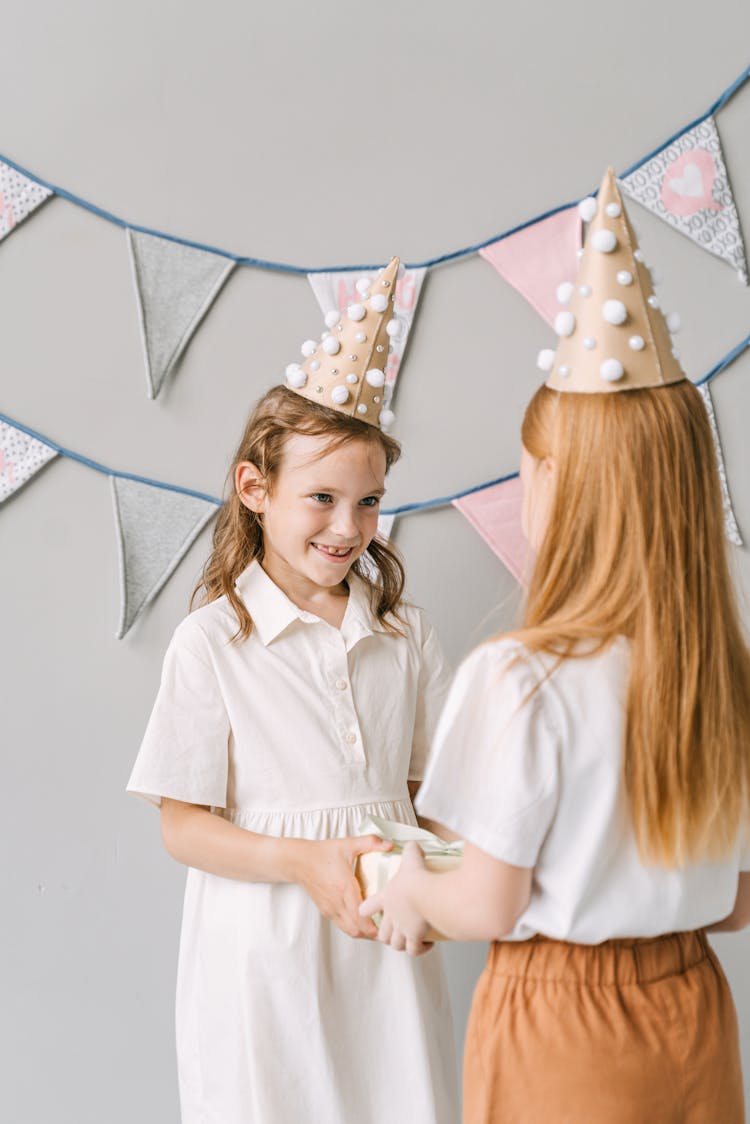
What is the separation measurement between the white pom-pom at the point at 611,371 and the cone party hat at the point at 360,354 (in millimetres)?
419

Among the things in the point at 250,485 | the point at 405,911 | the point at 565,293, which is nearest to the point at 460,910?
the point at 405,911

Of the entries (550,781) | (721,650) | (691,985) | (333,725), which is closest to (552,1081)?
(691,985)

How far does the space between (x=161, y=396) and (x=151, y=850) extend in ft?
2.04

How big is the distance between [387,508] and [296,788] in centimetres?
45

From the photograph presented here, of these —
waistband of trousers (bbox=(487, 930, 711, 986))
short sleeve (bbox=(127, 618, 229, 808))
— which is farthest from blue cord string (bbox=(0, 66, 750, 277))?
waistband of trousers (bbox=(487, 930, 711, 986))

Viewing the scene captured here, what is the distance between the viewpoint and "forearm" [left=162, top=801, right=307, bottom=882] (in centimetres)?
117

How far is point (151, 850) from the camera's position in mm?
1581

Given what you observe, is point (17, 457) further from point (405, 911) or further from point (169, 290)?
point (405, 911)

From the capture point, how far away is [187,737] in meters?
1.21

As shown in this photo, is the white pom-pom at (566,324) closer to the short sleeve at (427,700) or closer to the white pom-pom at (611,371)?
the white pom-pom at (611,371)

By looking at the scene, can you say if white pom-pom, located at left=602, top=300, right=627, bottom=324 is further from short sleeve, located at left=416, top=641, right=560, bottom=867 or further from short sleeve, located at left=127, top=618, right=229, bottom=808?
short sleeve, located at left=127, top=618, right=229, bottom=808

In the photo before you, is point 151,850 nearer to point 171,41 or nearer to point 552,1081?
point 552,1081

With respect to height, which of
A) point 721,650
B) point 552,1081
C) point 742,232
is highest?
point 742,232

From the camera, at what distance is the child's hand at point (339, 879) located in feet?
3.60
